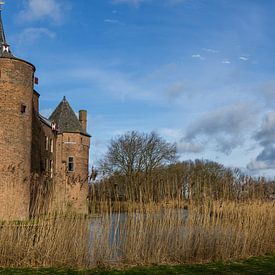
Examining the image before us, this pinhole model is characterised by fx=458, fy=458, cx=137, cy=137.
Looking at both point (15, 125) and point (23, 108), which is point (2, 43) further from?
point (15, 125)

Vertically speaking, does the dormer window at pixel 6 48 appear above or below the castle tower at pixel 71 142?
above

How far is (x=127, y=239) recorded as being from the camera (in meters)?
7.80

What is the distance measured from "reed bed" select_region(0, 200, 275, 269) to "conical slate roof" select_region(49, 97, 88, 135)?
83.4 ft

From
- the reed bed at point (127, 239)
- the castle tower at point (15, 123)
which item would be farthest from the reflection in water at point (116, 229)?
the castle tower at point (15, 123)

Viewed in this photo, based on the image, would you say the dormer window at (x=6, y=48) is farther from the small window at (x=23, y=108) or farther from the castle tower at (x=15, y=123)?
the small window at (x=23, y=108)

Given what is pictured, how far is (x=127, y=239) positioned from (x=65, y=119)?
1080 inches

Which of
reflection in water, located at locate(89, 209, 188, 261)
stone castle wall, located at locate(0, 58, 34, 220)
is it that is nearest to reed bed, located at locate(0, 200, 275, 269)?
reflection in water, located at locate(89, 209, 188, 261)

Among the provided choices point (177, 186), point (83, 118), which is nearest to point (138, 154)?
point (83, 118)

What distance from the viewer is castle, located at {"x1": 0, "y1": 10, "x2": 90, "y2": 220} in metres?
8.95

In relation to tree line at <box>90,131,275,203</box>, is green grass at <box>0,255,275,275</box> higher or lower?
lower

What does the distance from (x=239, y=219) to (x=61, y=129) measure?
84.9 feet

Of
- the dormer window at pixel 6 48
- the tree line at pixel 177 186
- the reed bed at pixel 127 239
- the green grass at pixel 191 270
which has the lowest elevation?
the green grass at pixel 191 270

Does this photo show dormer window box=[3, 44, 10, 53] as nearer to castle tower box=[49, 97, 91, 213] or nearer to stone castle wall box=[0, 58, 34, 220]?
stone castle wall box=[0, 58, 34, 220]

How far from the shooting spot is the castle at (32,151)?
8.95 m
